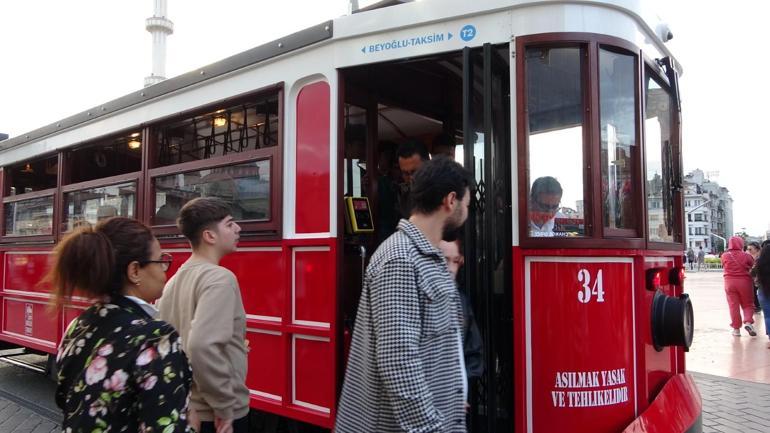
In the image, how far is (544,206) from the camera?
2664mm

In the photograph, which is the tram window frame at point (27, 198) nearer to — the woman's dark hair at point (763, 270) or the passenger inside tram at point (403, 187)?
the passenger inside tram at point (403, 187)

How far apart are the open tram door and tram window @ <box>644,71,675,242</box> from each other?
83 cm

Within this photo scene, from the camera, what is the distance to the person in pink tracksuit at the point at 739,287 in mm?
8773

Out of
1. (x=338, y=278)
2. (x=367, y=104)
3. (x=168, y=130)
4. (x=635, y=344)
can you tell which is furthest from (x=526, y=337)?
(x=168, y=130)

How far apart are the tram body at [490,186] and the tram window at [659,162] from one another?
0.07 ft

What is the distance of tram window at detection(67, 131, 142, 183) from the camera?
177 inches

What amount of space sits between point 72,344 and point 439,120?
341 cm

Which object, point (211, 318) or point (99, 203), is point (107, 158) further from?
point (211, 318)

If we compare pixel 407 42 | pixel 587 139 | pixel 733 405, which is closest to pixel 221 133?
pixel 407 42

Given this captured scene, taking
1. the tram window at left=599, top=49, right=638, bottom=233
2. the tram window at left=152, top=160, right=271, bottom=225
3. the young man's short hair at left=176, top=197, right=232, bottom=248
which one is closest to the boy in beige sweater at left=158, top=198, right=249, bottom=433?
the young man's short hair at left=176, top=197, right=232, bottom=248

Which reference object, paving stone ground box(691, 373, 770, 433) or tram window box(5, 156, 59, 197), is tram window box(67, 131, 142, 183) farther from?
paving stone ground box(691, 373, 770, 433)

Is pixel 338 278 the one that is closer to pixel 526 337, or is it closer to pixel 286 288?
pixel 286 288

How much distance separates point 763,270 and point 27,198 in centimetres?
956

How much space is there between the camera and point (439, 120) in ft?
14.7
